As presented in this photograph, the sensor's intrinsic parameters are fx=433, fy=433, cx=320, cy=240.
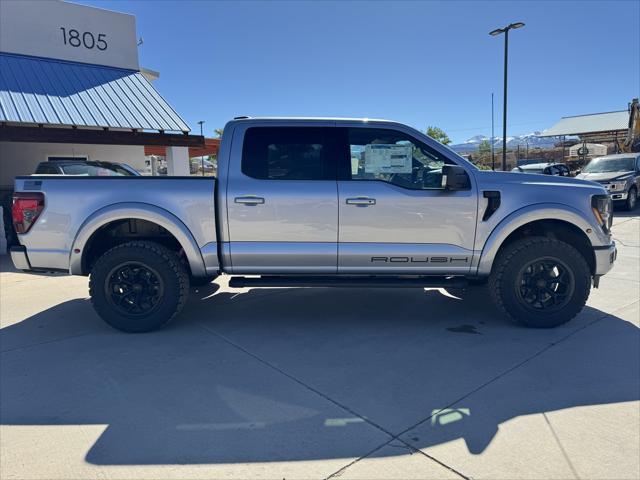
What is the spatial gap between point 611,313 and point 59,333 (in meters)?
5.90

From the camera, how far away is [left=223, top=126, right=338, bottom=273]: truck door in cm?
414

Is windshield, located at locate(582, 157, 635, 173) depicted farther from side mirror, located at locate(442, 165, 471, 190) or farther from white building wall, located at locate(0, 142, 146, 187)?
white building wall, located at locate(0, 142, 146, 187)

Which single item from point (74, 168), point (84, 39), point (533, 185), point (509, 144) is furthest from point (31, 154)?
point (509, 144)

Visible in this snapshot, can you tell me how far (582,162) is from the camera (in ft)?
105

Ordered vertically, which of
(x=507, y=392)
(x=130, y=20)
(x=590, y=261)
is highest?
(x=130, y=20)

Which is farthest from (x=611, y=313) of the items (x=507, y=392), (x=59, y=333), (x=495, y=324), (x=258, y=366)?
(x=59, y=333)

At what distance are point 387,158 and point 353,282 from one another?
1267mm

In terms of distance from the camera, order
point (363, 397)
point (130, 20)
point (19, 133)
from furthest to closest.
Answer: point (130, 20) → point (19, 133) → point (363, 397)

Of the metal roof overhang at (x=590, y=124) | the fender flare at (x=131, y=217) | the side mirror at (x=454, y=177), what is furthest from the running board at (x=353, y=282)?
the metal roof overhang at (x=590, y=124)

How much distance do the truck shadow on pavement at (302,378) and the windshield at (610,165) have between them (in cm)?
1172

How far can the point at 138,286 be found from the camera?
171 inches

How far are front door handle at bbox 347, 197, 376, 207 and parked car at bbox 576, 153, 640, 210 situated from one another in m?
11.7

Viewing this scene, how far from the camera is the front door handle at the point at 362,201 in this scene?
4117mm

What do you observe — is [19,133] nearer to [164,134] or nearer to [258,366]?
[164,134]
